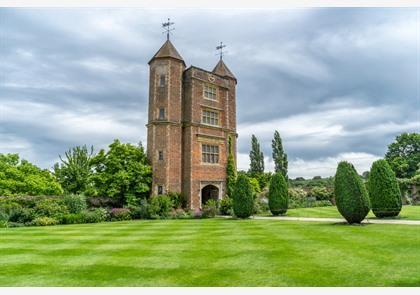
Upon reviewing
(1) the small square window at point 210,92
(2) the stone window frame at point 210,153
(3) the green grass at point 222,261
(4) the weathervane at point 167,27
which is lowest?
(3) the green grass at point 222,261

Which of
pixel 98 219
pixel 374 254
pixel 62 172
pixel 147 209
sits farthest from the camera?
pixel 62 172

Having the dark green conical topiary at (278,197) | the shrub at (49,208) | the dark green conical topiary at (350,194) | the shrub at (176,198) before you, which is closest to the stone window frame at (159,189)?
the shrub at (176,198)

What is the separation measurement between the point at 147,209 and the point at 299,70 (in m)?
13.9

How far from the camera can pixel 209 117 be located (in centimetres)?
2912

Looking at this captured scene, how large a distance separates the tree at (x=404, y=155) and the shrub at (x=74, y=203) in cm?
3918

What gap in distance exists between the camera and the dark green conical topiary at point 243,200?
1966cm

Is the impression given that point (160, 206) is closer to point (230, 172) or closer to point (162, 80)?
point (230, 172)

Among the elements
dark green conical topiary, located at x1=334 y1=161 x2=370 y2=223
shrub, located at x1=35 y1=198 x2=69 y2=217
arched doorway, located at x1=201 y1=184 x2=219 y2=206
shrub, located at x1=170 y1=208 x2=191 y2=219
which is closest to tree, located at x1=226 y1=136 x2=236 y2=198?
arched doorway, located at x1=201 y1=184 x2=219 y2=206

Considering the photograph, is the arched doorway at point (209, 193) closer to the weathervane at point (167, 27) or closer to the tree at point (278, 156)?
the weathervane at point (167, 27)

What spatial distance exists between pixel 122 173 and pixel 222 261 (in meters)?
18.5

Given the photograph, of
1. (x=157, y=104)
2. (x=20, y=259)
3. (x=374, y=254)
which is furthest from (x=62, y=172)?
(x=374, y=254)

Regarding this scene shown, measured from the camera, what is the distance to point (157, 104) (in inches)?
1052
